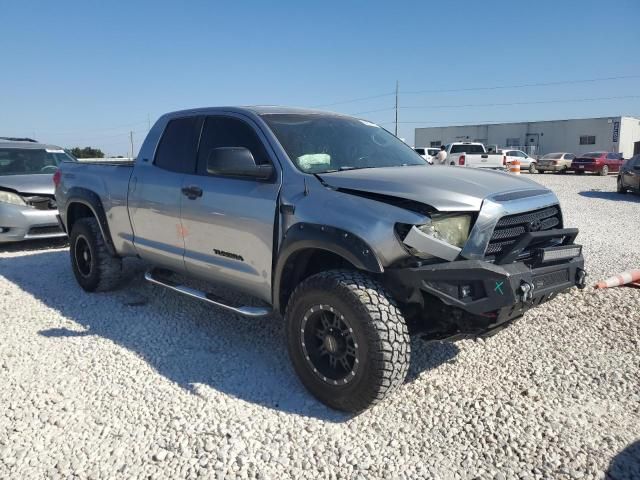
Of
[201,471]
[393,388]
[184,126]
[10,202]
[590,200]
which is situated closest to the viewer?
[201,471]

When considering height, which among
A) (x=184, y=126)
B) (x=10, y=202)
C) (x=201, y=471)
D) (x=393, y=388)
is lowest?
(x=201, y=471)

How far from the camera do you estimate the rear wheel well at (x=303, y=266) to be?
3.41 metres

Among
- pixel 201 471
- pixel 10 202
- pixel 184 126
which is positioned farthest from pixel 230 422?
pixel 10 202

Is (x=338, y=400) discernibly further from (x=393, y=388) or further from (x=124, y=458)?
(x=124, y=458)

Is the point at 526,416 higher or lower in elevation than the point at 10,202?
lower

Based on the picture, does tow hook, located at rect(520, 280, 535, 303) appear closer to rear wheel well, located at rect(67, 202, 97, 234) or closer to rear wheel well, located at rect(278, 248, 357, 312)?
rear wheel well, located at rect(278, 248, 357, 312)

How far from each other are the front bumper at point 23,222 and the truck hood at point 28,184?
32 cm

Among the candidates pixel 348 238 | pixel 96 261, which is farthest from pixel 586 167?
pixel 348 238

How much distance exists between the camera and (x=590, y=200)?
1470 cm

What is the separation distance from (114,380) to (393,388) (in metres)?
1.98

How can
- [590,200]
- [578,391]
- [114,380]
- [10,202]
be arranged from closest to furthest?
[578,391] → [114,380] → [10,202] → [590,200]

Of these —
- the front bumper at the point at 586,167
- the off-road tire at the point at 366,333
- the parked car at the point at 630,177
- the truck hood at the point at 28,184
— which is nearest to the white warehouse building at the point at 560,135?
the front bumper at the point at 586,167

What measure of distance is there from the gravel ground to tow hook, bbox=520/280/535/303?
0.78 m

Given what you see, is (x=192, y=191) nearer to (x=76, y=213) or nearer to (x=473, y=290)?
(x=473, y=290)
